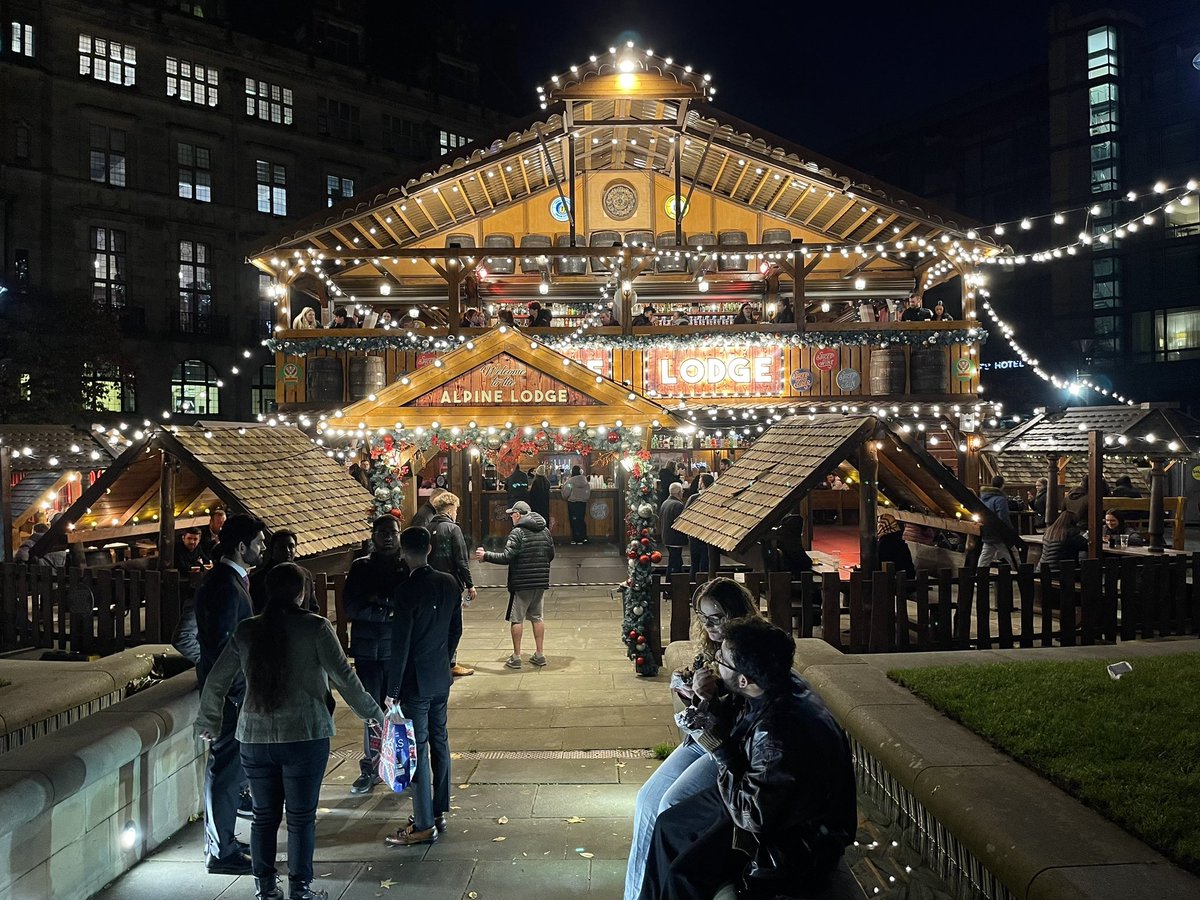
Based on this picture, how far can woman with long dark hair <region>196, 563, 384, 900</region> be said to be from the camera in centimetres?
441

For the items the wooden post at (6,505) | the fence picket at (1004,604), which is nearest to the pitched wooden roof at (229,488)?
the wooden post at (6,505)

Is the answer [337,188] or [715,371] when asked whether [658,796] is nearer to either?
[715,371]

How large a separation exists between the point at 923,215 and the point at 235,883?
14.7 m

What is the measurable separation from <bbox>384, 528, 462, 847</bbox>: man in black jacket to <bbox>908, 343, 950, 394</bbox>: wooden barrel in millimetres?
12651

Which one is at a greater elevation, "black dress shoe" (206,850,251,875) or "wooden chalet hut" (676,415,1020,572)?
"wooden chalet hut" (676,415,1020,572)

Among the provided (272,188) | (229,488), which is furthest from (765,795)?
(272,188)

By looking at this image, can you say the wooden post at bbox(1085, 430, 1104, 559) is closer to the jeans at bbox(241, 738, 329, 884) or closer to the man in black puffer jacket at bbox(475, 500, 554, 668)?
the man in black puffer jacket at bbox(475, 500, 554, 668)

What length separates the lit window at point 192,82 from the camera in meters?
34.0

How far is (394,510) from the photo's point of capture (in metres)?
Result: 11.0

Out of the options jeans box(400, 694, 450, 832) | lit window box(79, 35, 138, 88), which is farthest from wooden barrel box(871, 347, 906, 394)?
lit window box(79, 35, 138, 88)

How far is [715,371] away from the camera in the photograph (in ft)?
53.3

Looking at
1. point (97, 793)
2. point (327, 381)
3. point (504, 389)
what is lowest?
point (97, 793)

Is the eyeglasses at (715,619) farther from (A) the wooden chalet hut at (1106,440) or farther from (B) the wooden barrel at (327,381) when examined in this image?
(B) the wooden barrel at (327,381)

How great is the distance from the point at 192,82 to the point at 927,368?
104ft
